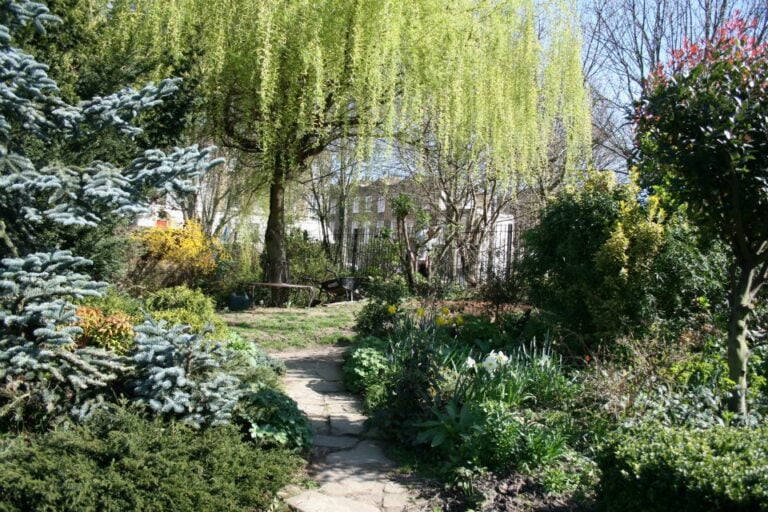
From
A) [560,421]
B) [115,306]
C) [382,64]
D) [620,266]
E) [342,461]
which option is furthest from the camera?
[382,64]

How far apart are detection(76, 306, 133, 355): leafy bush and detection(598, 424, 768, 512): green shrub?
343 cm

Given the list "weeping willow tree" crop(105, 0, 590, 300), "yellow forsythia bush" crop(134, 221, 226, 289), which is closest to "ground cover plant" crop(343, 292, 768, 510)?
"weeping willow tree" crop(105, 0, 590, 300)

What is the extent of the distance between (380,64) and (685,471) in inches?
223

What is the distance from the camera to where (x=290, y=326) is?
8961 millimetres

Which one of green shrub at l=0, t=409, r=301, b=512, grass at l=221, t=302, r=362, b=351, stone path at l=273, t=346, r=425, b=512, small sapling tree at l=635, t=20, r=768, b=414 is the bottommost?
stone path at l=273, t=346, r=425, b=512

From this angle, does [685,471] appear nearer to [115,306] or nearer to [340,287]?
[115,306]

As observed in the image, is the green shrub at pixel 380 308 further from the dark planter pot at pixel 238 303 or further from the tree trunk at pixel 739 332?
the tree trunk at pixel 739 332

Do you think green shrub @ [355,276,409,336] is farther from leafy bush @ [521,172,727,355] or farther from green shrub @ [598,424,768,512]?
green shrub @ [598,424,768,512]

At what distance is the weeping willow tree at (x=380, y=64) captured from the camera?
7148 millimetres

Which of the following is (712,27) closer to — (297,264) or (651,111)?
(297,264)

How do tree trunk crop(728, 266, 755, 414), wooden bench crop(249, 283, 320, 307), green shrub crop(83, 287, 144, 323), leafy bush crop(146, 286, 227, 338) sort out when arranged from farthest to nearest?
wooden bench crop(249, 283, 320, 307), leafy bush crop(146, 286, 227, 338), green shrub crop(83, 287, 144, 323), tree trunk crop(728, 266, 755, 414)

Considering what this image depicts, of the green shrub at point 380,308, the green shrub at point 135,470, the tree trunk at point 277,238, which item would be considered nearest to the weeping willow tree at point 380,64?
the tree trunk at point 277,238

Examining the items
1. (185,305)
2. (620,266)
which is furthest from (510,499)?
(185,305)

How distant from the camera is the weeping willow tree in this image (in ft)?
23.5
